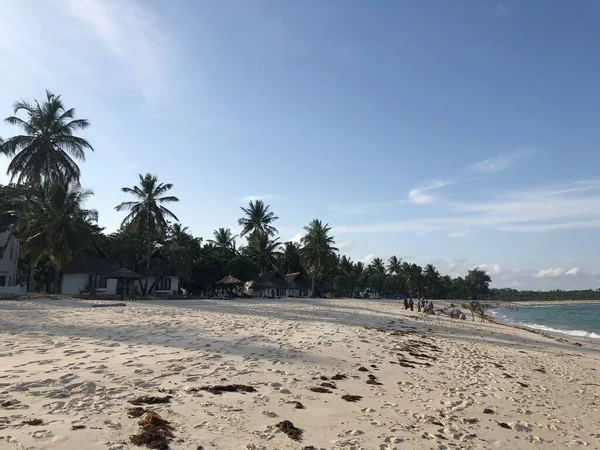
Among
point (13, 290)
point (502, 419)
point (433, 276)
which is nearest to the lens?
point (502, 419)

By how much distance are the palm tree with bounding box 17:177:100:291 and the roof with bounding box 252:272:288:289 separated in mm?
26217

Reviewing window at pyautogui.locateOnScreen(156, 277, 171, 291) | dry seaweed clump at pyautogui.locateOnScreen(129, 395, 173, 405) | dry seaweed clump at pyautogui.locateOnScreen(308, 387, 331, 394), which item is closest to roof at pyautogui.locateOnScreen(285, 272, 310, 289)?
window at pyautogui.locateOnScreen(156, 277, 171, 291)

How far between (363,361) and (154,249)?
40692 mm

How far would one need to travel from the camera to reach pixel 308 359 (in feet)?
31.4

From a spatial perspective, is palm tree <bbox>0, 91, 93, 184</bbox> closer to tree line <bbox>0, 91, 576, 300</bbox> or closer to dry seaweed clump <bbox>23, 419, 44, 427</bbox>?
tree line <bbox>0, 91, 576, 300</bbox>

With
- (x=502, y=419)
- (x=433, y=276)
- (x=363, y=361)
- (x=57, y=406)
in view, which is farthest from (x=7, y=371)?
(x=433, y=276)

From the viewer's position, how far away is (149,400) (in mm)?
5852

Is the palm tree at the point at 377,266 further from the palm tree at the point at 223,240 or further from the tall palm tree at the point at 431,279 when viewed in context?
the palm tree at the point at 223,240

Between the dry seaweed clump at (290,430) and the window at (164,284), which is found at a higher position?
the window at (164,284)

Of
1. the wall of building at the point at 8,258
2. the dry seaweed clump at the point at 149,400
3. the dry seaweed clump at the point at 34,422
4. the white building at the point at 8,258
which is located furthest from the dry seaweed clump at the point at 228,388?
the wall of building at the point at 8,258

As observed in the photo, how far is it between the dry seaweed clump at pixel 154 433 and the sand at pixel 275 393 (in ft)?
0.31

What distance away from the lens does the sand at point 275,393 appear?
16.5 feet

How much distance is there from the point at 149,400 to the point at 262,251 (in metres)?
53.4

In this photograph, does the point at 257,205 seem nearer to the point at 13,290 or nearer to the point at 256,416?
the point at 13,290
